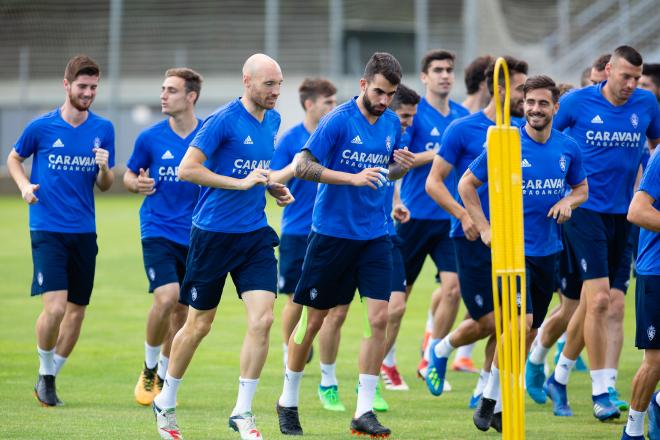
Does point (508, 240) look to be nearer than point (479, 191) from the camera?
Yes

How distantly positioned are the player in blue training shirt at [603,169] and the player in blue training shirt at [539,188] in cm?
76

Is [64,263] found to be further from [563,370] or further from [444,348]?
[563,370]

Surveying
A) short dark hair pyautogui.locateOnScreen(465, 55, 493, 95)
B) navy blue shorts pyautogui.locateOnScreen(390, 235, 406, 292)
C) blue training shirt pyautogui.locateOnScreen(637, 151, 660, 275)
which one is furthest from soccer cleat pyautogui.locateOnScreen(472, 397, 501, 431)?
short dark hair pyautogui.locateOnScreen(465, 55, 493, 95)

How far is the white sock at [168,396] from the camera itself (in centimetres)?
760

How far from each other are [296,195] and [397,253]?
57.7 inches

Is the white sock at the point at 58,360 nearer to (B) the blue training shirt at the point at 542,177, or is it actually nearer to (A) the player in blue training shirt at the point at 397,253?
(A) the player in blue training shirt at the point at 397,253

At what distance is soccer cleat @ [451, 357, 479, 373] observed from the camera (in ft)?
37.0

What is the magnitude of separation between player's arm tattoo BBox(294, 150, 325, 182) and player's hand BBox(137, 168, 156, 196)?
5.87ft

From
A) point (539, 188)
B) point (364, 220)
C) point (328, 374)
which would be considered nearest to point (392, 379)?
point (328, 374)

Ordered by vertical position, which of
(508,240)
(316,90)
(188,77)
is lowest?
(508,240)

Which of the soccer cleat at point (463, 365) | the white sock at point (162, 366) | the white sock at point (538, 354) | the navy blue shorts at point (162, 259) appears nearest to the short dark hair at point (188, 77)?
the navy blue shorts at point (162, 259)

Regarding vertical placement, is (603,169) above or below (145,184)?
above

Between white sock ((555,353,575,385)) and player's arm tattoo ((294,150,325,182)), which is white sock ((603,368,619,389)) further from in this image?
player's arm tattoo ((294,150,325,182))

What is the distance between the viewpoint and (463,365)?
11.3 meters
